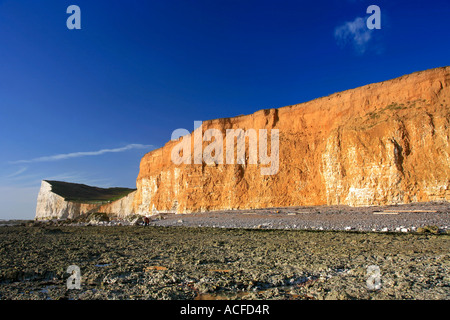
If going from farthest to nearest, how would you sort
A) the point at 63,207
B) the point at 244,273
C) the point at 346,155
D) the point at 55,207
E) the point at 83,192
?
the point at 83,192 → the point at 55,207 → the point at 63,207 → the point at 346,155 → the point at 244,273

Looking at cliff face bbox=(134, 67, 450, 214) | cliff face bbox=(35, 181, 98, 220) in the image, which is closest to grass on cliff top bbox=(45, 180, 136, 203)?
cliff face bbox=(35, 181, 98, 220)

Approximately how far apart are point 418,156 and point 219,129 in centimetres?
2548

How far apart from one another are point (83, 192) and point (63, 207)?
60.2ft

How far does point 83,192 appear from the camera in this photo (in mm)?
85250

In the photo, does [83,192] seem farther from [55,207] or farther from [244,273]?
[244,273]

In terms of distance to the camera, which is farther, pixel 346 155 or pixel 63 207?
pixel 63 207

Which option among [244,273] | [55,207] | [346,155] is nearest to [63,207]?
[55,207]

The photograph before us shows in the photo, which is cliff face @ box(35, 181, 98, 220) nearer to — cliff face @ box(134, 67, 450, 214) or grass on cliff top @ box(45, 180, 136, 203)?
grass on cliff top @ box(45, 180, 136, 203)

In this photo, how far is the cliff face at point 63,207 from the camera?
60.5m

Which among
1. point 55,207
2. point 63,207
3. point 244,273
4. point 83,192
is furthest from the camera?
point 83,192

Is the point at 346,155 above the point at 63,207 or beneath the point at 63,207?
above

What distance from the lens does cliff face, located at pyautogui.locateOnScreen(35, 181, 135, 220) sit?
60469mm
